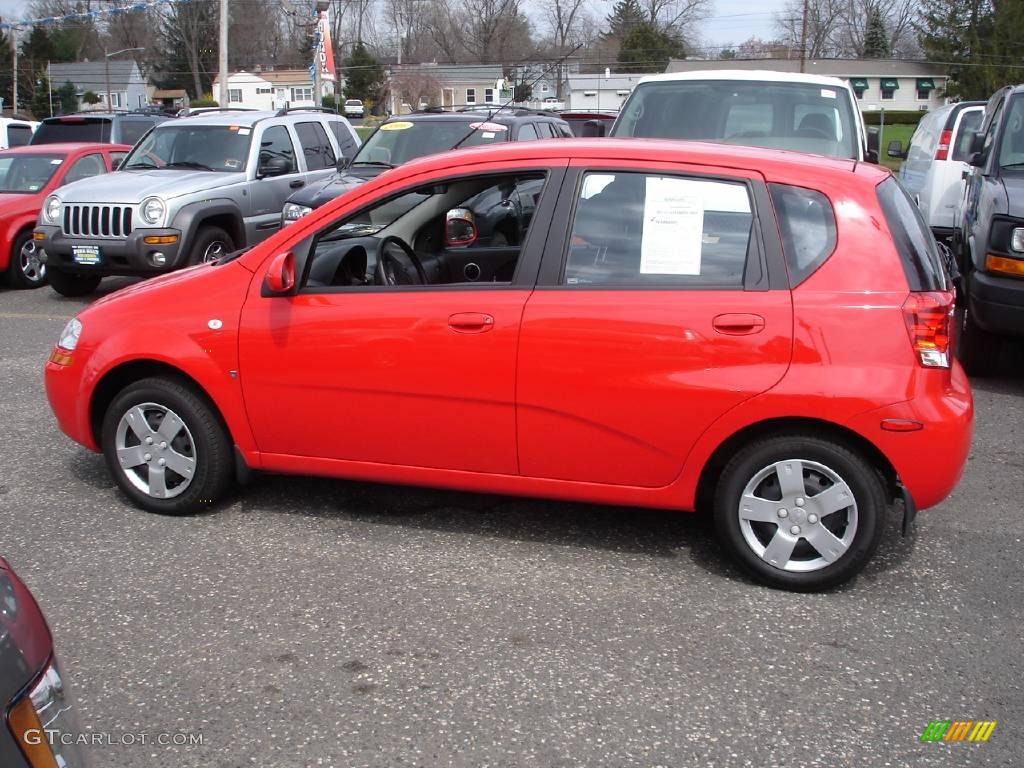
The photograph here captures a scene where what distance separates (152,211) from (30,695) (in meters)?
9.21

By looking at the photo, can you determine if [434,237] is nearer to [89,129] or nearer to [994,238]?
[994,238]

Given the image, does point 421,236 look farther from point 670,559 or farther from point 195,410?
point 670,559

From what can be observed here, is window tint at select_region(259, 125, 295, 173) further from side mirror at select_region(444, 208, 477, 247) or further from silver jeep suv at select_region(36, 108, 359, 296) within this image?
side mirror at select_region(444, 208, 477, 247)

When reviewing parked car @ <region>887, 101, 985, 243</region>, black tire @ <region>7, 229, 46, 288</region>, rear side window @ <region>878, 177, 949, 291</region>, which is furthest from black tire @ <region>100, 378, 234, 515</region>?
parked car @ <region>887, 101, 985, 243</region>

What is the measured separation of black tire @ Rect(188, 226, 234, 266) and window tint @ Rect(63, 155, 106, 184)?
9.39 ft

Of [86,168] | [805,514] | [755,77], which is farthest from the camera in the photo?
[86,168]

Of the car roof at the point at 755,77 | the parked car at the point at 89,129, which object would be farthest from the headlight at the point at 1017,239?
the parked car at the point at 89,129

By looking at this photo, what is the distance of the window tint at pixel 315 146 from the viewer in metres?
12.4

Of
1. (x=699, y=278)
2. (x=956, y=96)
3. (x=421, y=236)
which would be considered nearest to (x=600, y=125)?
(x=421, y=236)

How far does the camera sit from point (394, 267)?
5012 millimetres

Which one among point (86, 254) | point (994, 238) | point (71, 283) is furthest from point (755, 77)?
point (71, 283)

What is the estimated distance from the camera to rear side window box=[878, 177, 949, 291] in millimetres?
3973

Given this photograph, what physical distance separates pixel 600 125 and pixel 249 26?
8093 centimetres

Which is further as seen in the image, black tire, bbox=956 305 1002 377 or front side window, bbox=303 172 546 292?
black tire, bbox=956 305 1002 377
